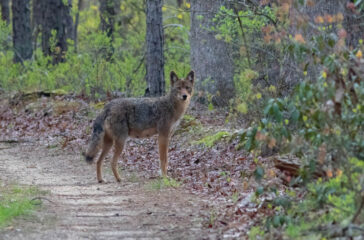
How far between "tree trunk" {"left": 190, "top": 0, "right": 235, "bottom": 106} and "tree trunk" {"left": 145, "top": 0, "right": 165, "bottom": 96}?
207cm

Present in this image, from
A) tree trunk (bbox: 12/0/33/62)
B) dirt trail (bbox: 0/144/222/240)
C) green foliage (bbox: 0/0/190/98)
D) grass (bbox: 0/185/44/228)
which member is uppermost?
tree trunk (bbox: 12/0/33/62)

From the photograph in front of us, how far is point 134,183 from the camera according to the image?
37.2ft

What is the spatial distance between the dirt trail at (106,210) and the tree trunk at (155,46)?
3.77 m

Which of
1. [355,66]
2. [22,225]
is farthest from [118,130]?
[355,66]

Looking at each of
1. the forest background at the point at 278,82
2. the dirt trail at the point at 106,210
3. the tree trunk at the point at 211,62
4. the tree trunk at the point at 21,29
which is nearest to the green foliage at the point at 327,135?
the forest background at the point at 278,82

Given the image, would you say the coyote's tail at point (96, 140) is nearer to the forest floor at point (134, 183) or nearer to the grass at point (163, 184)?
the forest floor at point (134, 183)

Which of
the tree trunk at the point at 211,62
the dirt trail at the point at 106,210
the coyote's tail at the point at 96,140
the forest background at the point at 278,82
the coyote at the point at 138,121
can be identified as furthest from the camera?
the tree trunk at the point at 211,62

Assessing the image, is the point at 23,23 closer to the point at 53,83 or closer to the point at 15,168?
the point at 53,83

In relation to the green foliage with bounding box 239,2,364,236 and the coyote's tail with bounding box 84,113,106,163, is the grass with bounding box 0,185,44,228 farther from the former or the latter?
the green foliage with bounding box 239,2,364,236

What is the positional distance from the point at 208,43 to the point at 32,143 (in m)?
6.48

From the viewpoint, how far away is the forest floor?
7559mm

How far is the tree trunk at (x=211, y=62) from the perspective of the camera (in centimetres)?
1791

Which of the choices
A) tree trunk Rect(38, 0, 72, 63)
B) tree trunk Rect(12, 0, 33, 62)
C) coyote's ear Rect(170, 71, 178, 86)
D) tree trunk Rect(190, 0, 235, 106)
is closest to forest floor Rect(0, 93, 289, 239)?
tree trunk Rect(190, 0, 235, 106)

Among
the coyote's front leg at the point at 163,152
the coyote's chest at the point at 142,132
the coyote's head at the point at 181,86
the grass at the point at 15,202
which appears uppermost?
the coyote's head at the point at 181,86
